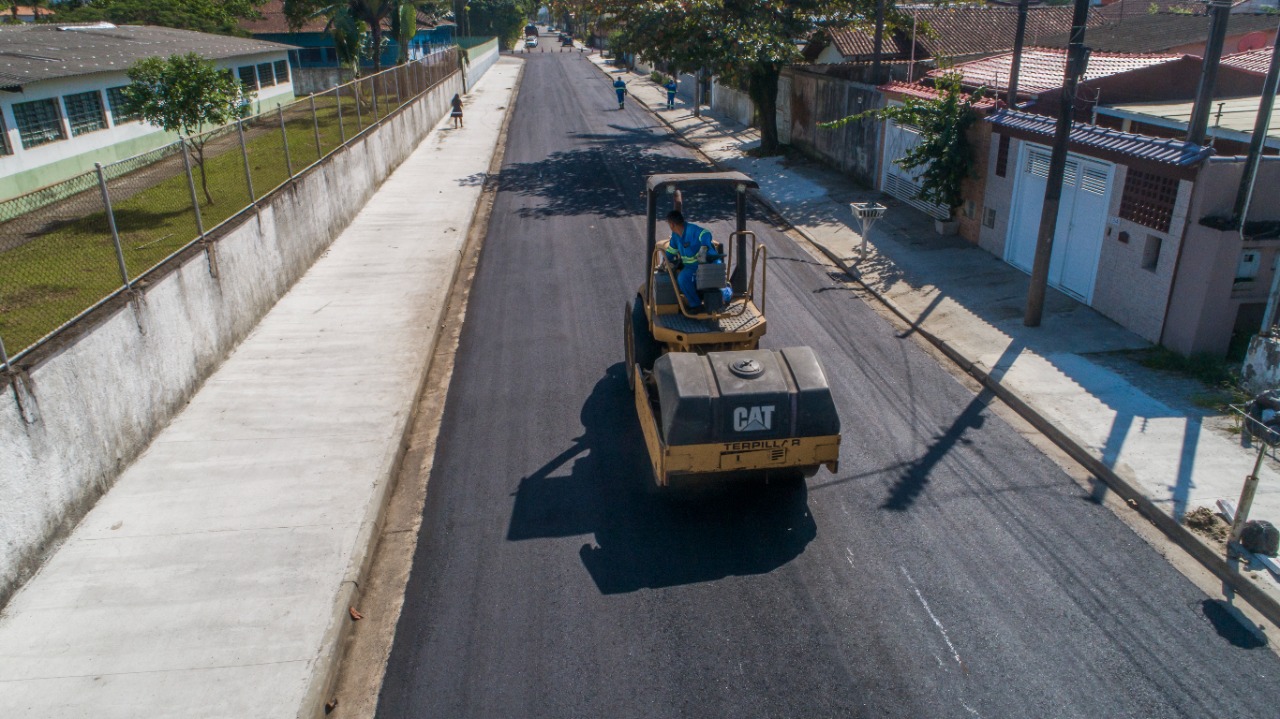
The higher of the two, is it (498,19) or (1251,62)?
(498,19)

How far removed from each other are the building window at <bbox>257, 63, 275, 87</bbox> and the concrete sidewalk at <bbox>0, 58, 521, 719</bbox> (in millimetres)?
27219

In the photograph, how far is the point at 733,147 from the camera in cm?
2920

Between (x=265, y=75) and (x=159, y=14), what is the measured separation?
9863 mm

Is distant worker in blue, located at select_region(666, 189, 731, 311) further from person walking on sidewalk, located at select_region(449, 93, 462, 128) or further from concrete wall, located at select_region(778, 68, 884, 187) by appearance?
person walking on sidewalk, located at select_region(449, 93, 462, 128)

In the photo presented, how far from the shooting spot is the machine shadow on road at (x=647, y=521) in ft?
22.9

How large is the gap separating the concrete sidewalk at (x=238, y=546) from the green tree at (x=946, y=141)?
984cm

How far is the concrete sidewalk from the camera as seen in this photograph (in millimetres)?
5742

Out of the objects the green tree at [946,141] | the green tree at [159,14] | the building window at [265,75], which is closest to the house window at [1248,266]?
the green tree at [946,141]

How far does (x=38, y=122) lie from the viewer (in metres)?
19.8

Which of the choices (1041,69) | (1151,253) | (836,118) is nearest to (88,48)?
(836,118)

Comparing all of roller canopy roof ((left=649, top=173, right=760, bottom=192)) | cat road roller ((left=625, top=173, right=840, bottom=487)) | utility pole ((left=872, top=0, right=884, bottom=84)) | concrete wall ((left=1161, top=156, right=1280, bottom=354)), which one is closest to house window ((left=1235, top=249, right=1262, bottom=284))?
concrete wall ((left=1161, top=156, right=1280, bottom=354))

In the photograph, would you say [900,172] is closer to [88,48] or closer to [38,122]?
[38,122]

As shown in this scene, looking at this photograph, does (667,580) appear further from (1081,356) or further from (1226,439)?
(1081,356)

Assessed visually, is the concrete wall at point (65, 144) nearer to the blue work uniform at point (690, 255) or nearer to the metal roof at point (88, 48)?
the metal roof at point (88, 48)
